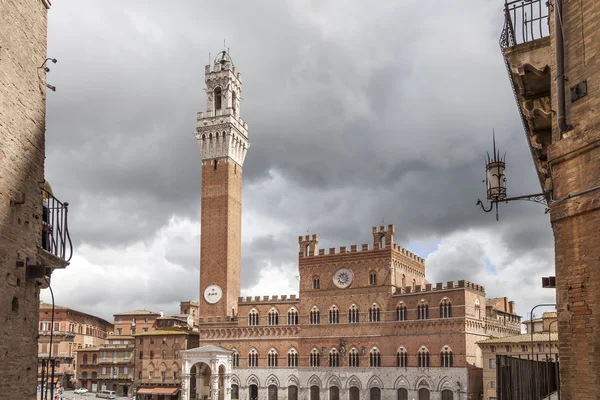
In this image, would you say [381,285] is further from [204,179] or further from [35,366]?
[35,366]

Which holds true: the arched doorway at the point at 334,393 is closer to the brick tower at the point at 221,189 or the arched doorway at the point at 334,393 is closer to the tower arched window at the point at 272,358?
the tower arched window at the point at 272,358

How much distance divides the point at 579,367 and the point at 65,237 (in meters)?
9.24

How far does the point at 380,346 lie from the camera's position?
181 ft

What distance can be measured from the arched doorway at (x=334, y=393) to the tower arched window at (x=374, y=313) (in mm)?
6720

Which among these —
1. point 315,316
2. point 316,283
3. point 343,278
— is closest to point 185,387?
point 315,316

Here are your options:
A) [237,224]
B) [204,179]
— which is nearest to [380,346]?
[237,224]

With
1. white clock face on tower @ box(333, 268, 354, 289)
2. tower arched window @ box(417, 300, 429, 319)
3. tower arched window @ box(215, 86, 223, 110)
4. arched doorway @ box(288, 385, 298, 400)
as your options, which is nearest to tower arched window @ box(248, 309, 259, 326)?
arched doorway @ box(288, 385, 298, 400)

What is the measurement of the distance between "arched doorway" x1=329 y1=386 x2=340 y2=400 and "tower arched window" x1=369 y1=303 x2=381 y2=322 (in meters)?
6.72

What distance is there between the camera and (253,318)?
62.6 metres

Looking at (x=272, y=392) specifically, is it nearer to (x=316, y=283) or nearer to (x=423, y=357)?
(x=316, y=283)

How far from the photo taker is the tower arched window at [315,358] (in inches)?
2302

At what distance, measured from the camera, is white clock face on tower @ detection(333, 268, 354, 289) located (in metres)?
58.7

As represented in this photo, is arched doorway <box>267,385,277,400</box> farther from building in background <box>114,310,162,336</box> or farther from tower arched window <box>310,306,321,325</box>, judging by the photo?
building in background <box>114,310,162,336</box>

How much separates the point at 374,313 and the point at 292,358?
9210 mm
